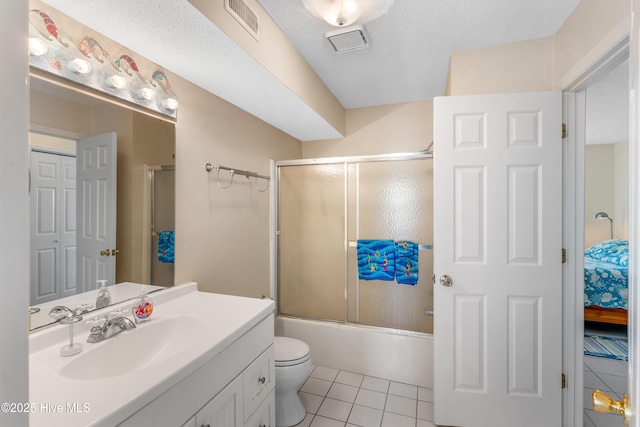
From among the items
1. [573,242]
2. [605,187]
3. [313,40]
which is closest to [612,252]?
[605,187]

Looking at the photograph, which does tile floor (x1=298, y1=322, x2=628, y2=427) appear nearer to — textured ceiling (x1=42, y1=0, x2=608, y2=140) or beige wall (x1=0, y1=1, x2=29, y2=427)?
beige wall (x1=0, y1=1, x2=29, y2=427)

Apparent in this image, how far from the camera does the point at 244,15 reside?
133 cm

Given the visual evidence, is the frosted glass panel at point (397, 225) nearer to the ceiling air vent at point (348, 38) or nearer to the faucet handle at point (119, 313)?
the ceiling air vent at point (348, 38)

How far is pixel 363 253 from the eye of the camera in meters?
2.48

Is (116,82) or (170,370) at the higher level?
(116,82)

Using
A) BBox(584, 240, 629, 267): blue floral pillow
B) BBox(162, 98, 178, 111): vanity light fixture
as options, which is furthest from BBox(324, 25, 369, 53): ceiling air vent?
BBox(584, 240, 629, 267): blue floral pillow

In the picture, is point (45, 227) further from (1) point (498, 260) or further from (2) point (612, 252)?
(2) point (612, 252)

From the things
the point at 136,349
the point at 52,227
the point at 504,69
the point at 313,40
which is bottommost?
the point at 136,349

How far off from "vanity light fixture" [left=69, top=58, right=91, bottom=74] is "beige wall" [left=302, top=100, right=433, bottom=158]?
214 cm

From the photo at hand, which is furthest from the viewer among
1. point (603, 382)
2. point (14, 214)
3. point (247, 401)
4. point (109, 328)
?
point (603, 382)

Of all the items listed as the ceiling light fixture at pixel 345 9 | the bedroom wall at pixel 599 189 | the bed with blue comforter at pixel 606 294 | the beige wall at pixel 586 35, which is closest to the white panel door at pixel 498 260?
the beige wall at pixel 586 35

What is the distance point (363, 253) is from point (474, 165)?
1.11m

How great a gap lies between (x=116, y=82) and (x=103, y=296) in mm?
928

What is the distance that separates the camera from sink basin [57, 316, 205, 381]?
98cm
